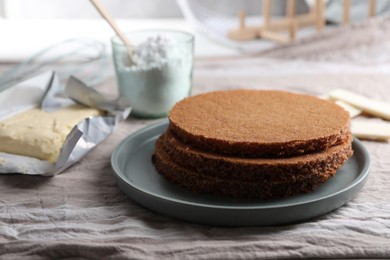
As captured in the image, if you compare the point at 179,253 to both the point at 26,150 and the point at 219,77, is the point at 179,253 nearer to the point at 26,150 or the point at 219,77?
the point at 26,150

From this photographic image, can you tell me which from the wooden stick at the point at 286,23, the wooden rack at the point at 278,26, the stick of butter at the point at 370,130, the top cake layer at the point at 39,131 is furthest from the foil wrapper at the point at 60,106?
the wooden stick at the point at 286,23

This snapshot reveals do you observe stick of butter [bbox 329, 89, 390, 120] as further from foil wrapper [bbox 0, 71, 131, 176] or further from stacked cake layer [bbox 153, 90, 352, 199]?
foil wrapper [bbox 0, 71, 131, 176]

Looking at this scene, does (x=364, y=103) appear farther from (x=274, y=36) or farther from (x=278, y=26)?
(x=278, y=26)

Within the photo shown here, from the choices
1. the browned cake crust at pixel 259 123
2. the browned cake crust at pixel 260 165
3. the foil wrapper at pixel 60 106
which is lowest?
the foil wrapper at pixel 60 106

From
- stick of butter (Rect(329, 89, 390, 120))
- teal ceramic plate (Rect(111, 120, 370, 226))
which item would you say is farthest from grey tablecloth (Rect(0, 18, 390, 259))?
stick of butter (Rect(329, 89, 390, 120))

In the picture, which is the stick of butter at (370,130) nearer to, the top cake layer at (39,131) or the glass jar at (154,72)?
the glass jar at (154,72)

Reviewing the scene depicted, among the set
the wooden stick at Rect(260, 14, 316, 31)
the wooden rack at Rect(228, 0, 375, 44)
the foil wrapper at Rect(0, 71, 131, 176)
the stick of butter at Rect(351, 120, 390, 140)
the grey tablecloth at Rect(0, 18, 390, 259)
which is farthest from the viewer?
the wooden stick at Rect(260, 14, 316, 31)
